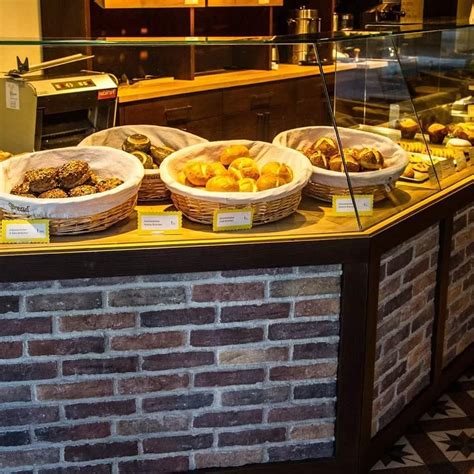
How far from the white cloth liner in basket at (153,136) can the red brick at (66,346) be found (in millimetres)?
757

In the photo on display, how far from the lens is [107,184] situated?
2273mm

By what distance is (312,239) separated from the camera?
7.38 ft

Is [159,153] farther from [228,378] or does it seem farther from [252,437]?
[252,437]

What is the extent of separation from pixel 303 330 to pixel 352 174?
0.51 metres

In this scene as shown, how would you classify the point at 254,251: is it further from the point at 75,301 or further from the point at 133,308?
the point at 75,301

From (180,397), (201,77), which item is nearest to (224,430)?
(180,397)

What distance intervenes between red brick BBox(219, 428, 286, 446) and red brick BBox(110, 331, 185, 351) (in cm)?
34

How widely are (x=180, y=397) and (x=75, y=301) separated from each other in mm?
434

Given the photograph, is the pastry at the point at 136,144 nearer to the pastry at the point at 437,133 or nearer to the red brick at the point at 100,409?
the red brick at the point at 100,409

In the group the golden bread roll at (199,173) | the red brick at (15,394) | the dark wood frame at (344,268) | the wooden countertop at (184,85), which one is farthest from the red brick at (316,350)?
the wooden countertop at (184,85)

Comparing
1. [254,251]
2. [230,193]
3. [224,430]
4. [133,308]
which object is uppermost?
[230,193]

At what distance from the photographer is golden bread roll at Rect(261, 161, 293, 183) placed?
2355 millimetres

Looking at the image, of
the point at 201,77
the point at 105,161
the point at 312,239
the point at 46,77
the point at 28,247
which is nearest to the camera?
the point at 28,247

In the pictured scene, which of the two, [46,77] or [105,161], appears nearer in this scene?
[105,161]
